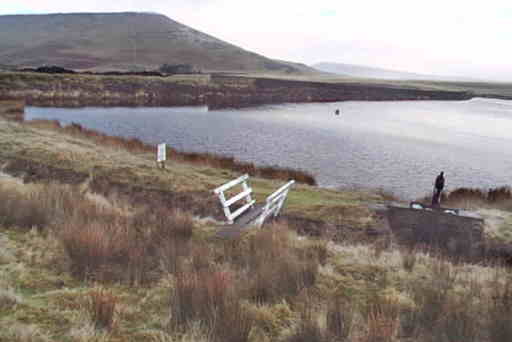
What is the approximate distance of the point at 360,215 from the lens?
470 inches

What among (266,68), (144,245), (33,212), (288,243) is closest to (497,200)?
(288,243)

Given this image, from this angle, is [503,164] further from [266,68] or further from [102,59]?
[266,68]

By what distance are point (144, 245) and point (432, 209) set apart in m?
7.73

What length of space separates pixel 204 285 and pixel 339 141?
30822mm

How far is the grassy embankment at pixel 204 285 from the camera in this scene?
4219 millimetres

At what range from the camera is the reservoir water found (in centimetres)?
2373

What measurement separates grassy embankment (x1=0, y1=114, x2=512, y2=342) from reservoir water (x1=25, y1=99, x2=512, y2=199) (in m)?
13.8

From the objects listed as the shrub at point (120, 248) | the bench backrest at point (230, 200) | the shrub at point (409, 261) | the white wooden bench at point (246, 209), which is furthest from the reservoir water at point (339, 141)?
the shrub at point (120, 248)

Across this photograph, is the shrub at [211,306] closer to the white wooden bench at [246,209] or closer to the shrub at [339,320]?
the shrub at [339,320]

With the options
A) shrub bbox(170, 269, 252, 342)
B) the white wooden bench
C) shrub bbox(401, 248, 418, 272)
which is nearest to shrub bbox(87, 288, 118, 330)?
shrub bbox(170, 269, 252, 342)

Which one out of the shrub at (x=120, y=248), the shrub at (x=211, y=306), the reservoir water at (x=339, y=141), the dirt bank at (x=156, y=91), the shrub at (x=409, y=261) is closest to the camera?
the shrub at (x=211, y=306)

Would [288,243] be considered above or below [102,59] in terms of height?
below

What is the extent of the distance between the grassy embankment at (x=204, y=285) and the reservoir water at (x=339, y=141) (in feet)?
45.2

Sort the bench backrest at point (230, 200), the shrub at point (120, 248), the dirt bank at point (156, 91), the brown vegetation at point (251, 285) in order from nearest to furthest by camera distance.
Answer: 1. the brown vegetation at point (251, 285)
2. the shrub at point (120, 248)
3. the bench backrest at point (230, 200)
4. the dirt bank at point (156, 91)
